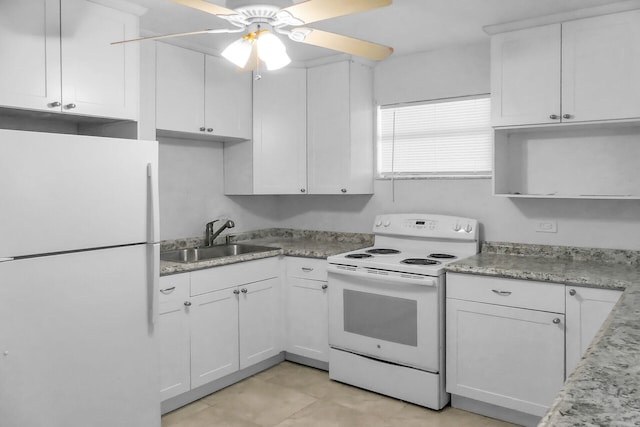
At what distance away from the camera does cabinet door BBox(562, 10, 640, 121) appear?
2732 mm

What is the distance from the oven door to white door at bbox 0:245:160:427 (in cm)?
131

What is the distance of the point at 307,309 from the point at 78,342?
1.75 m

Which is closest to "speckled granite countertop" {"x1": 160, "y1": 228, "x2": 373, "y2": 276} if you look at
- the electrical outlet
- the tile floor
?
the tile floor

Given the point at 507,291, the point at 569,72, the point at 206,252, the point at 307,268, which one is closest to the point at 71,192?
the point at 206,252

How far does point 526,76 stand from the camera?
304cm

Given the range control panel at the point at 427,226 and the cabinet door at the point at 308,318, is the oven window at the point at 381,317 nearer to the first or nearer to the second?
the cabinet door at the point at 308,318

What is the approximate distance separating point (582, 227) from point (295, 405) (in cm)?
218

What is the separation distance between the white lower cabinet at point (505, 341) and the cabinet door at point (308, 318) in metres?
0.96

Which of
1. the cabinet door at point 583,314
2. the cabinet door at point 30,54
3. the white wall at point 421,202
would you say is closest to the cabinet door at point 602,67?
the white wall at point 421,202

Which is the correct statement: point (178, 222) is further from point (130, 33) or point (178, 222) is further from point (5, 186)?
point (5, 186)

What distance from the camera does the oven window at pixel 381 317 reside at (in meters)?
3.14

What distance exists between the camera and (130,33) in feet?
9.12

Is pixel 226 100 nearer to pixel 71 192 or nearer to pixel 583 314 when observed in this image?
pixel 71 192

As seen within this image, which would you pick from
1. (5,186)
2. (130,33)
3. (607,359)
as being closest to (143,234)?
(5,186)
